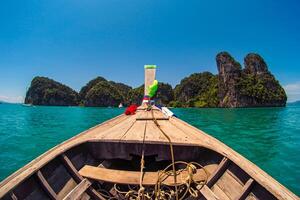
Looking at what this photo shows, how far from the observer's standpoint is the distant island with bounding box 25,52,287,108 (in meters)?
73.4

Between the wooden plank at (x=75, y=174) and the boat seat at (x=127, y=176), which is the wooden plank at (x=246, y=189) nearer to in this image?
the boat seat at (x=127, y=176)

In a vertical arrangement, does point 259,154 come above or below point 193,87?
below

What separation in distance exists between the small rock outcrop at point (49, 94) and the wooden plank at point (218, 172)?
120059 mm

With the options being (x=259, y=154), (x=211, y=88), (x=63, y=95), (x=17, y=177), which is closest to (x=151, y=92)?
(x=259, y=154)

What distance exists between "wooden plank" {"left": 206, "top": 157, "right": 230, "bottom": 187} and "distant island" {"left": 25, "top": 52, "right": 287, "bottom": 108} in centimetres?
5723

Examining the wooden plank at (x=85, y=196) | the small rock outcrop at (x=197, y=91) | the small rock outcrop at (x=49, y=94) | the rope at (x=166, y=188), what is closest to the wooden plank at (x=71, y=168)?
the wooden plank at (x=85, y=196)

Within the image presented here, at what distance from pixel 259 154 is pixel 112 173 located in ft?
22.6

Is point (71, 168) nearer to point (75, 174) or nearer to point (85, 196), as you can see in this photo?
point (75, 174)

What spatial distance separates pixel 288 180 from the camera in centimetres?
534

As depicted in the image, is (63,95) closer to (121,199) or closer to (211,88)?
(211,88)

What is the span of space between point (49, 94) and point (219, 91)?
287 ft

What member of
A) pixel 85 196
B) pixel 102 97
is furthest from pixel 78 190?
pixel 102 97

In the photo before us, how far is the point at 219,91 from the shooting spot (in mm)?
79062

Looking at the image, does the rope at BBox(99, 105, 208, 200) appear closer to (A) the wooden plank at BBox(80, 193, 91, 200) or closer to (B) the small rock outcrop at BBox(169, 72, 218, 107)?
(A) the wooden plank at BBox(80, 193, 91, 200)
